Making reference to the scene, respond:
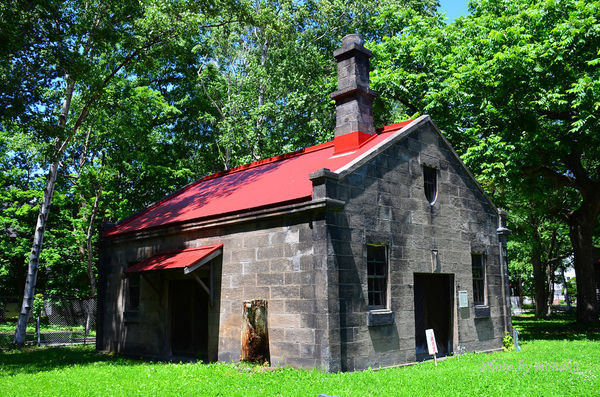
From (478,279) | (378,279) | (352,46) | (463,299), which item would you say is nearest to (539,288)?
(478,279)

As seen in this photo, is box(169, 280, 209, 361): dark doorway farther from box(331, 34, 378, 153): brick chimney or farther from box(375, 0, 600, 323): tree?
box(375, 0, 600, 323): tree

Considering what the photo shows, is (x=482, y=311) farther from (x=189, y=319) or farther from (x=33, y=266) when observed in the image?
(x=33, y=266)

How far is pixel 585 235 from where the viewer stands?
24016 millimetres

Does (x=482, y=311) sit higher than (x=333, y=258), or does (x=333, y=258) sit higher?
(x=333, y=258)

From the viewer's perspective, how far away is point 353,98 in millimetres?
16109

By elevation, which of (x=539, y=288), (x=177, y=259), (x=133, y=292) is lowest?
(x=539, y=288)

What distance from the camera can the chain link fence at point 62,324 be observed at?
21812 mm

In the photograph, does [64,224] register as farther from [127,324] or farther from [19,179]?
[127,324]

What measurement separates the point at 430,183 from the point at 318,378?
7.46 meters

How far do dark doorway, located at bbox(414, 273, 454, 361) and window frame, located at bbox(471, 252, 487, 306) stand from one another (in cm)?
151

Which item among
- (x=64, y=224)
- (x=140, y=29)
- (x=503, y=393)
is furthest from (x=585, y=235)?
(x=64, y=224)

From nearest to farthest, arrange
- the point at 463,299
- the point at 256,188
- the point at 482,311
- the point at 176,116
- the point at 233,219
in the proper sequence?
the point at 233,219 < the point at 463,299 < the point at 256,188 < the point at 482,311 < the point at 176,116

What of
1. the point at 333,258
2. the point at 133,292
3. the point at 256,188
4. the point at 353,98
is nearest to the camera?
the point at 333,258

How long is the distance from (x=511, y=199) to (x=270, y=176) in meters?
18.4
